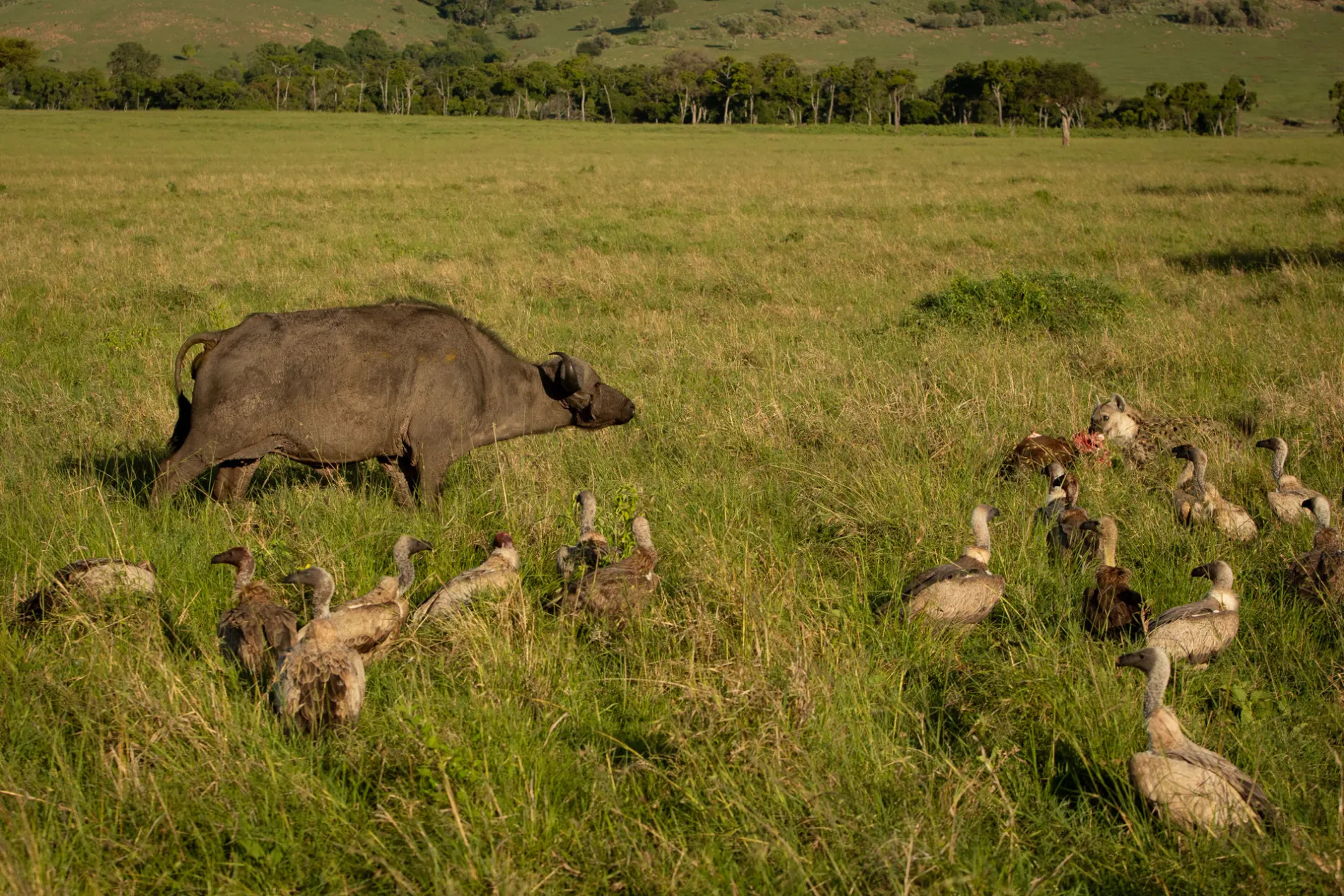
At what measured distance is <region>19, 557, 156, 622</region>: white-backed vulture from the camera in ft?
15.3

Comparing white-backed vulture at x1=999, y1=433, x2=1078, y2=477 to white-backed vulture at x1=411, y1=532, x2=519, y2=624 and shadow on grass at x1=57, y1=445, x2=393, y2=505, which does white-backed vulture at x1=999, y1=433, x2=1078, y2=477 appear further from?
shadow on grass at x1=57, y1=445, x2=393, y2=505

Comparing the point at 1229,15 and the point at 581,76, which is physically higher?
Result: the point at 1229,15

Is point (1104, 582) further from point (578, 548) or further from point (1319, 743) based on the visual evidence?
point (578, 548)

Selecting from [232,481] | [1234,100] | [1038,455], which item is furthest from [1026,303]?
[1234,100]

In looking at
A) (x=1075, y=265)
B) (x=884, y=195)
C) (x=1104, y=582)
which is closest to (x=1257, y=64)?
(x=884, y=195)

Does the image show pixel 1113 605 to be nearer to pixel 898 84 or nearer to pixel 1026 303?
pixel 1026 303

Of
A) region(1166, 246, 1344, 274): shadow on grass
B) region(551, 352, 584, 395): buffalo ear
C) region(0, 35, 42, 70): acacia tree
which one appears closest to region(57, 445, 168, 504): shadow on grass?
region(551, 352, 584, 395): buffalo ear

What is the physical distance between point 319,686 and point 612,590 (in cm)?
138

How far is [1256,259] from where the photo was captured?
16.7 meters

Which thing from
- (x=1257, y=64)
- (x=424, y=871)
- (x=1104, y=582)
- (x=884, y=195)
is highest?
(x=1257, y=64)

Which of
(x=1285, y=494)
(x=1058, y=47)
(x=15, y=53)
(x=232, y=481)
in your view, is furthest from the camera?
(x=1058, y=47)

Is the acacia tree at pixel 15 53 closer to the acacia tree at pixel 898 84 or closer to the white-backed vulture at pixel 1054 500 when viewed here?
the acacia tree at pixel 898 84

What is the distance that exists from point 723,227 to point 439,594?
1776cm

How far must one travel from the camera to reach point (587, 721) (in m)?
3.96
